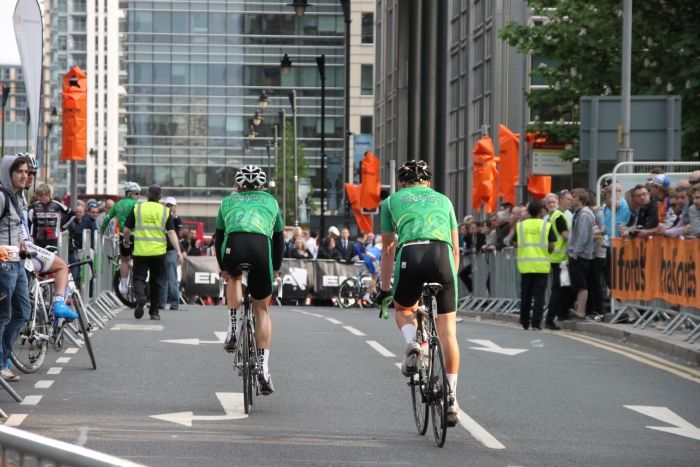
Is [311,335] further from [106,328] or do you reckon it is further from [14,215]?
[14,215]

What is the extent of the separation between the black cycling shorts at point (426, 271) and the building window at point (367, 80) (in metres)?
103

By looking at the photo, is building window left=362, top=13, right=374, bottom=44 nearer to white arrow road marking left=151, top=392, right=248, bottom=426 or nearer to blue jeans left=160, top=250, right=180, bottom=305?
blue jeans left=160, top=250, right=180, bottom=305

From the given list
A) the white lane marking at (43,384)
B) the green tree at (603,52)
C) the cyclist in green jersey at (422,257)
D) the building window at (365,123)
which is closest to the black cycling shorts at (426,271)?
the cyclist in green jersey at (422,257)

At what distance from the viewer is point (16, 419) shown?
1064 centimetres

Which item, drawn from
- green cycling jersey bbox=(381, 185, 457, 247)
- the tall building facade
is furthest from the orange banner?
the tall building facade

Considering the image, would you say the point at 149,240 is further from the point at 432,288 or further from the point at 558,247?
the point at 432,288

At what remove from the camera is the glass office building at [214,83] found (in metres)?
124

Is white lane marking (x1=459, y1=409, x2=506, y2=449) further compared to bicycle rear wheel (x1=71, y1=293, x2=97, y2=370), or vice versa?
bicycle rear wheel (x1=71, y1=293, x2=97, y2=370)

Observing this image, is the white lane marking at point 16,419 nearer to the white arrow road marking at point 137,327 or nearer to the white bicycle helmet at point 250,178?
the white bicycle helmet at point 250,178

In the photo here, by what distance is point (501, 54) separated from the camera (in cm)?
5000

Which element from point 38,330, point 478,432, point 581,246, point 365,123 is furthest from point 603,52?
point 365,123

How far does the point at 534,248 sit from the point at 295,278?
1756 cm

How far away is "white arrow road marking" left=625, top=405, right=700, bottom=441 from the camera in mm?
10781

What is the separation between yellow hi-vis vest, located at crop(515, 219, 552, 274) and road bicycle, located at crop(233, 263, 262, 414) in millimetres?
11243
